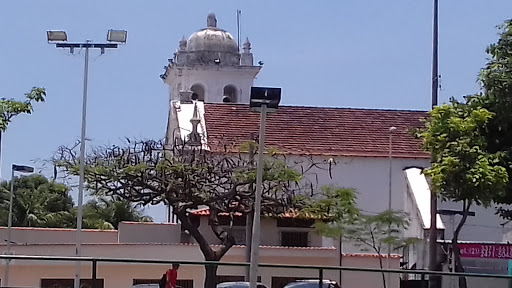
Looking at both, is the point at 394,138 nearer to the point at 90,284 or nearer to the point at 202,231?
the point at 202,231

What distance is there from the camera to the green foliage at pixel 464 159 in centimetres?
2823

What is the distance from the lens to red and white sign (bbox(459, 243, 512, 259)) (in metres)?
36.8

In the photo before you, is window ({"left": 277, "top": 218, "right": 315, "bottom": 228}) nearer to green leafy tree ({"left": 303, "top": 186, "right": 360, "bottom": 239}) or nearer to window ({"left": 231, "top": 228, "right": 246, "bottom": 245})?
green leafy tree ({"left": 303, "top": 186, "right": 360, "bottom": 239})

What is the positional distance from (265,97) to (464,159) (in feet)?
37.2

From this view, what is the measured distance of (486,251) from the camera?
36.8 m

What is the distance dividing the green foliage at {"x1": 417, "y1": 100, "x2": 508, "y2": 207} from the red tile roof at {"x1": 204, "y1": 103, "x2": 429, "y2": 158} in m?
19.2

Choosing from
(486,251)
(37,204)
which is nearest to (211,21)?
(37,204)

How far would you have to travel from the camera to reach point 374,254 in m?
43.6

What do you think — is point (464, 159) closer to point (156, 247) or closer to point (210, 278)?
point (210, 278)

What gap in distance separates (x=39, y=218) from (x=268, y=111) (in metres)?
39.3

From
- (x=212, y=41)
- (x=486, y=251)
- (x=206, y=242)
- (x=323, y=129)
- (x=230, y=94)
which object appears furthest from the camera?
(x=212, y=41)

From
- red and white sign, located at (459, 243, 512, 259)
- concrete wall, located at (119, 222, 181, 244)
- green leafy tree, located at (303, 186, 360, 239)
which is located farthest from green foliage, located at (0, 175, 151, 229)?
red and white sign, located at (459, 243, 512, 259)


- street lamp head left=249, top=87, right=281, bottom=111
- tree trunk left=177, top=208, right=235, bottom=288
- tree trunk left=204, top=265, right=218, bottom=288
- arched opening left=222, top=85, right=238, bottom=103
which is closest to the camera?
street lamp head left=249, top=87, right=281, bottom=111

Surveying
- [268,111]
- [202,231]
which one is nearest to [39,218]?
[202,231]
